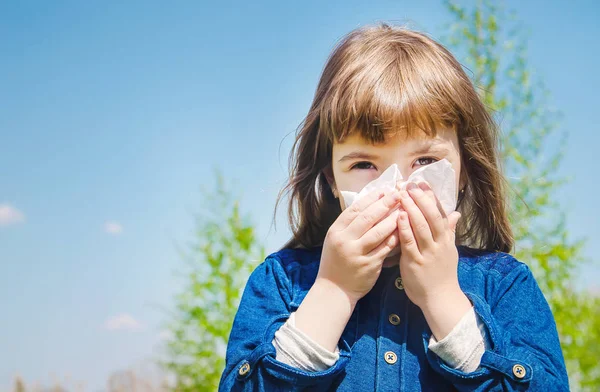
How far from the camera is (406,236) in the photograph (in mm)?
1991

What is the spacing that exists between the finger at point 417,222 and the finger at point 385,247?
0.24 feet

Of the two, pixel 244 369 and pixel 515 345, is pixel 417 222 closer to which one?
pixel 515 345

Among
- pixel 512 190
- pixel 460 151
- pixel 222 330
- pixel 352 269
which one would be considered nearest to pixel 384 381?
pixel 352 269

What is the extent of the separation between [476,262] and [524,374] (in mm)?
561

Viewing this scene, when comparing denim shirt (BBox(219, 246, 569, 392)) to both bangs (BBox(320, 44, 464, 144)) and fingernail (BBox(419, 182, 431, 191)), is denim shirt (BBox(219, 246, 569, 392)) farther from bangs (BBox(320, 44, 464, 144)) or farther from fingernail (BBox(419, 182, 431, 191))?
bangs (BBox(320, 44, 464, 144))

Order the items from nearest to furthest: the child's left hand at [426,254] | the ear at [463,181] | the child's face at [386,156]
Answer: the child's left hand at [426,254], the child's face at [386,156], the ear at [463,181]

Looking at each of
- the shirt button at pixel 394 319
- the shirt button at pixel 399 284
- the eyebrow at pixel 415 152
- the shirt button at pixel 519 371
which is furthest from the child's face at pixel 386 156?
the shirt button at pixel 519 371

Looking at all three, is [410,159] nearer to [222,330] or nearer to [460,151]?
[460,151]

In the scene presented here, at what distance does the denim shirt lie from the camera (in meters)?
1.91

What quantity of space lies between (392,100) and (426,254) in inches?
22.4

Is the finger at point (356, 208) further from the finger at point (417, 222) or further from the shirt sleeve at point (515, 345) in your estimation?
the shirt sleeve at point (515, 345)

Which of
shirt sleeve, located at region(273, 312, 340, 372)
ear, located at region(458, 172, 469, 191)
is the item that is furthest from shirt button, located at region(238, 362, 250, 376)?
ear, located at region(458, 172, 469, 191)

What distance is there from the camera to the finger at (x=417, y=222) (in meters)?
1.98

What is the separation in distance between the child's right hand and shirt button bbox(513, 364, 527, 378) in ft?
1.72
